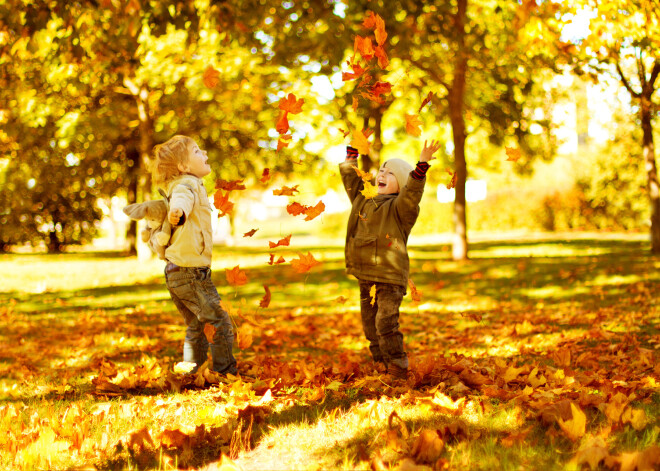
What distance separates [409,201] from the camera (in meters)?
4.13

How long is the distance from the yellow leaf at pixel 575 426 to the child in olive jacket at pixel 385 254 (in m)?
1.57

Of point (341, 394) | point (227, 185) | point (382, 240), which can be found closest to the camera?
point (341, 394)

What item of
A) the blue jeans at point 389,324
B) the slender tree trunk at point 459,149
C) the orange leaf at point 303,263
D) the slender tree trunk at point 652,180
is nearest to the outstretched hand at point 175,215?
the orange leaf at point 303,263

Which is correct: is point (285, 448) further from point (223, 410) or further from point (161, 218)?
point (161, 218)

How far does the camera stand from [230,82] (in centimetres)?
1388

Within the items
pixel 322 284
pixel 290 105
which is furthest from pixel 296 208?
pixel 322 284

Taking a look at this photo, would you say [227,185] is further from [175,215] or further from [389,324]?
[389,324]

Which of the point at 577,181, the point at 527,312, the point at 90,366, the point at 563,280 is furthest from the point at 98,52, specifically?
the point at 577,181

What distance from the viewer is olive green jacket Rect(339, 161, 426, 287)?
4.31 meters

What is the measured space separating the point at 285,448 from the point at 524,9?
14.8 ft

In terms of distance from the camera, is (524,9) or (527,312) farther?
(527,312)

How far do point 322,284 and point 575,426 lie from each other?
9.96 meters

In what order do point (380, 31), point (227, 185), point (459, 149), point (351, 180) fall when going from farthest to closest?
point (459, 149), point (351, 180), point (227, 185), point (380, 31)

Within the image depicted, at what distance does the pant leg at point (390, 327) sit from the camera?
429cm
